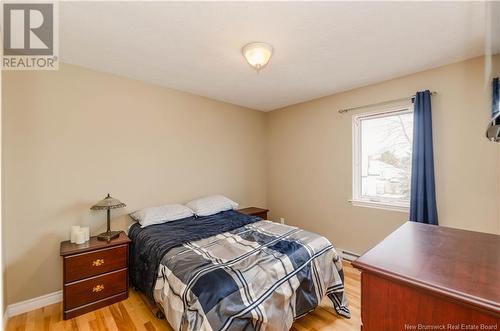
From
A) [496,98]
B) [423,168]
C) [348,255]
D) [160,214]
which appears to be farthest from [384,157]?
[160,214]

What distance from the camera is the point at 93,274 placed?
2084 mm

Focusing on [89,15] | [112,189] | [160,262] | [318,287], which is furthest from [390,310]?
[112,189]

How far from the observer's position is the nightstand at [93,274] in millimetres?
1967

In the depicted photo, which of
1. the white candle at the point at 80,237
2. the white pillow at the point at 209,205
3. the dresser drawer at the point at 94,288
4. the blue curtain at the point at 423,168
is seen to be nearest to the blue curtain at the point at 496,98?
the blue curtain at the point at 423,168

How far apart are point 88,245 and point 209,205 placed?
1.38 m

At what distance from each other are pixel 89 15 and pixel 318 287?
270cm

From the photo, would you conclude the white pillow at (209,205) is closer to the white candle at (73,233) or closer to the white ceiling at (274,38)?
the white candle at (73,233)

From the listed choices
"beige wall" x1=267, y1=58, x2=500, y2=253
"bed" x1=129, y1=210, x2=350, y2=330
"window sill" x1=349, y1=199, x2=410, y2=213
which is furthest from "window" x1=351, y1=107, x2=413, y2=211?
"bed" x1=129, y1=210, x2=350, y2=330

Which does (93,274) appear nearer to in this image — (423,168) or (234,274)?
(234,274)

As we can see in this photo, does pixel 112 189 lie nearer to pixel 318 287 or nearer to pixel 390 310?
pixel 318 287

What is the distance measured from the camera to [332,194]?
3361 millimetres

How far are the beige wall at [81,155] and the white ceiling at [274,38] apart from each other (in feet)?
1.08

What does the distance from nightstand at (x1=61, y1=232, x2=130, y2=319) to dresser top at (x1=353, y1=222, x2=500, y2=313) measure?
2210 millimetres

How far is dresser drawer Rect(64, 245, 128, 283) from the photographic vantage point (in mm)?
1971
